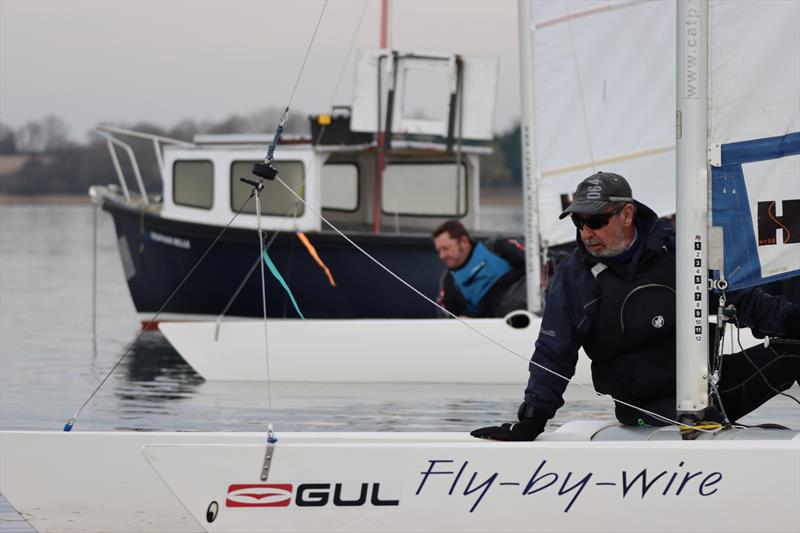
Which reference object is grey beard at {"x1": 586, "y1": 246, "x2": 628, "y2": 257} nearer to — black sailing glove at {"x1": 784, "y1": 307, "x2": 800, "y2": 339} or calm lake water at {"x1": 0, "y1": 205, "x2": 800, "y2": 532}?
black sailing glove at {"x1": 784, "y1": 307, "x2": 800, "y2": 339}

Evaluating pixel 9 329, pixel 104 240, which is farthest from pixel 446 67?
pixel 104 240

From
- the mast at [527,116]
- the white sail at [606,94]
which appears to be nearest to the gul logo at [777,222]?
the mast at [527,116]

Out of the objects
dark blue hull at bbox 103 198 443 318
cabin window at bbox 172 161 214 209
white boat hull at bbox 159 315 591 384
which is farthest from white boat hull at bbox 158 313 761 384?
cabin window at bbox 172 161 214 209

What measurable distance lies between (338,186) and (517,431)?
430 inches

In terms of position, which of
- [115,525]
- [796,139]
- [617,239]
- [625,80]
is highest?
[625,80]

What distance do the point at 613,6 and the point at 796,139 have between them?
6.47 m

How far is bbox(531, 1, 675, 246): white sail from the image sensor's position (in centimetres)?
1137

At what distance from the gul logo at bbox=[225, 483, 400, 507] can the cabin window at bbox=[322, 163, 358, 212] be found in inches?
Answer: 434

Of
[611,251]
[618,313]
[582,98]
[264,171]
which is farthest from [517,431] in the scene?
[582,98]

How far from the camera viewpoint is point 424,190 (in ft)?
51.3

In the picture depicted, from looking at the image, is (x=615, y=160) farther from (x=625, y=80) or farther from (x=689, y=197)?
(x=689, y=197)

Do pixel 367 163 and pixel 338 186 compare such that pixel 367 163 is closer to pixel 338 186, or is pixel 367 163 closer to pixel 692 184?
pixel 338 186

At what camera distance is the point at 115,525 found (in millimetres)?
5051

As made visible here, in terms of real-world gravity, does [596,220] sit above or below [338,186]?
below
